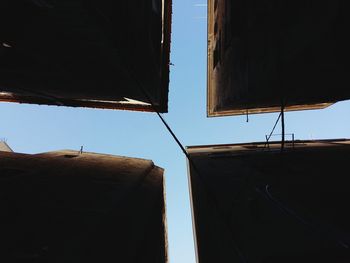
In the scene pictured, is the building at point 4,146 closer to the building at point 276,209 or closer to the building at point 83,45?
the building at point 83,45

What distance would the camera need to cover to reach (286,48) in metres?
7.32

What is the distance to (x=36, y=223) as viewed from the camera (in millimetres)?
6785

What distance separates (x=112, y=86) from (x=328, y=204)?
7618 millimetres

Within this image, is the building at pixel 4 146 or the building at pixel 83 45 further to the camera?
the building at pixel 4 146

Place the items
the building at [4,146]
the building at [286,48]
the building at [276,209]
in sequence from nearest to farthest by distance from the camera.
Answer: the building at [276,209] → the building at [286,48] → the building at [4,146]

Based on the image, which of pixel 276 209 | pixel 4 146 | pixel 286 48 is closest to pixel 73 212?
pixel 276 209

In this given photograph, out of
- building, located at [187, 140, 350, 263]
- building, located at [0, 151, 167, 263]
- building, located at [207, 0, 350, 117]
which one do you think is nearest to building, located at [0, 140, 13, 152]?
building, located at [0, 151, 167, 263]

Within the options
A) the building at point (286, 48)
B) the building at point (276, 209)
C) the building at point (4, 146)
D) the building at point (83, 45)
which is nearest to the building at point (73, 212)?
the building at point (276, 209)

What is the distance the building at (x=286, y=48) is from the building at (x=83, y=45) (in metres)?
3.24

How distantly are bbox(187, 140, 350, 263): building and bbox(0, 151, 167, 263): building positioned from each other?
2285mm

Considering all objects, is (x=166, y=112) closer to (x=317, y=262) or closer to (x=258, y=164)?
(x=258, y=164)

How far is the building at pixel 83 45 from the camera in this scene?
633cm

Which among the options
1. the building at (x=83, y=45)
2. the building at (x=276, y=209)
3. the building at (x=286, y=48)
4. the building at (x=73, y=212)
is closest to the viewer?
the building at (x=276, y=209)

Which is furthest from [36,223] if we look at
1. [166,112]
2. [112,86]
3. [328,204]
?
[166,112]
